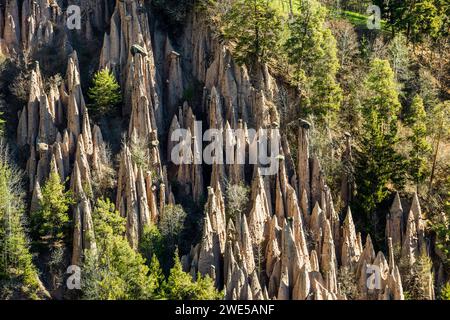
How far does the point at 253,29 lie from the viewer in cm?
5466

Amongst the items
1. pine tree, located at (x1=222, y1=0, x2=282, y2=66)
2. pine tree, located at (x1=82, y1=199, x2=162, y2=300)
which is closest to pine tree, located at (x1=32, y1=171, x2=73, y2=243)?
pine tree, located at (x1=82, y1=199, x2=162, y2=300)

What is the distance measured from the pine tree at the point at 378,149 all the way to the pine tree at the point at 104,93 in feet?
59.2

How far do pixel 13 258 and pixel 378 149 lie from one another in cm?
2545

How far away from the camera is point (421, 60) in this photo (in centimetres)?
6519

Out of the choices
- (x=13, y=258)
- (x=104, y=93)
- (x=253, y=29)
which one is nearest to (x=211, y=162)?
(x=104, y=93)

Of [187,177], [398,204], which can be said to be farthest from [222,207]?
[398,204]

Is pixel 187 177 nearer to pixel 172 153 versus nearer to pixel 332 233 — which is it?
pixel 172 153

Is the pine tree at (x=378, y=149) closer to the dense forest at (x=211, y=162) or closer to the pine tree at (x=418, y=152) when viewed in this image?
the dense forest at (x=211, y=162)

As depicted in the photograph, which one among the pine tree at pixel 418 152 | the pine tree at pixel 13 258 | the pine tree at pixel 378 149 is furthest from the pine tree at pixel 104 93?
the pine tree at pixel 418 152

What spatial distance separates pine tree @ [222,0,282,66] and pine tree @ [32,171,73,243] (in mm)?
16646

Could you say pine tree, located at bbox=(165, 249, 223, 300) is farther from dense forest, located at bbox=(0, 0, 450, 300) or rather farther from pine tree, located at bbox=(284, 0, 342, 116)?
pine tree, located at bbox=(284, 0, 342, 116)

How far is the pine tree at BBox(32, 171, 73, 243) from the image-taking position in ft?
153

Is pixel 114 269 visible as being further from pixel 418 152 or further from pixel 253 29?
pixel 418 152

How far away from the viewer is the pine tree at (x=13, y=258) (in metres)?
44.2
